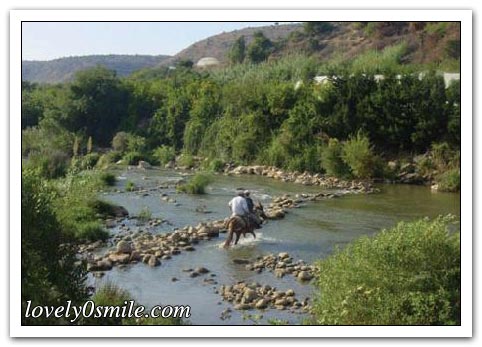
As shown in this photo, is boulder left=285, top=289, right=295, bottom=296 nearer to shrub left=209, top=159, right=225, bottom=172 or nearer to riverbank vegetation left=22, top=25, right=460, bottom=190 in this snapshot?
riverbank vegetation left=22, top=25, right=460, bottom=190

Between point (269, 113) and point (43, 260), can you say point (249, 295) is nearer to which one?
point (43, 260)

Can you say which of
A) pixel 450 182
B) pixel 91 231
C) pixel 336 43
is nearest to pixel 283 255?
pixel 91 231

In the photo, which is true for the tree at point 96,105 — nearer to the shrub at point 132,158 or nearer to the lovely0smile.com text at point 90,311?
the shrub at point 132,158

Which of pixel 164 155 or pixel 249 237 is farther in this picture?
pixel 164 155

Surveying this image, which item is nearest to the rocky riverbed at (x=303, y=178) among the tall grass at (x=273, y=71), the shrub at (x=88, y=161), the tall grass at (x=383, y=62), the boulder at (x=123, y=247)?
the tall grass at (x=383, y=62)

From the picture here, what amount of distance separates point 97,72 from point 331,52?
40.5 ft

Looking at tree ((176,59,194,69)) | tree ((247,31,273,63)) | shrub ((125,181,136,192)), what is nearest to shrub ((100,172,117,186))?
shrub ((125,181,136,192))

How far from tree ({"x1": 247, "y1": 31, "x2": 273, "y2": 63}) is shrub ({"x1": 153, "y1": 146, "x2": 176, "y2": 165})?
38.2 feet

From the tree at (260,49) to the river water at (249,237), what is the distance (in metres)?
16.0

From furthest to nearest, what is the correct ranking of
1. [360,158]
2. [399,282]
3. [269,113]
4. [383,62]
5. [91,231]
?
1. [269,113]
2. [383,62]
3. [360,158]
4. [91,231]
5. [399,282]

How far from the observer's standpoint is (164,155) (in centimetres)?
2986

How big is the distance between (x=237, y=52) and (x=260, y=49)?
5.36ft

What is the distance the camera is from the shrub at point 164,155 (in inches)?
1172

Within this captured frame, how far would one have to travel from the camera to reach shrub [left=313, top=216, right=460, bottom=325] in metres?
7.34
